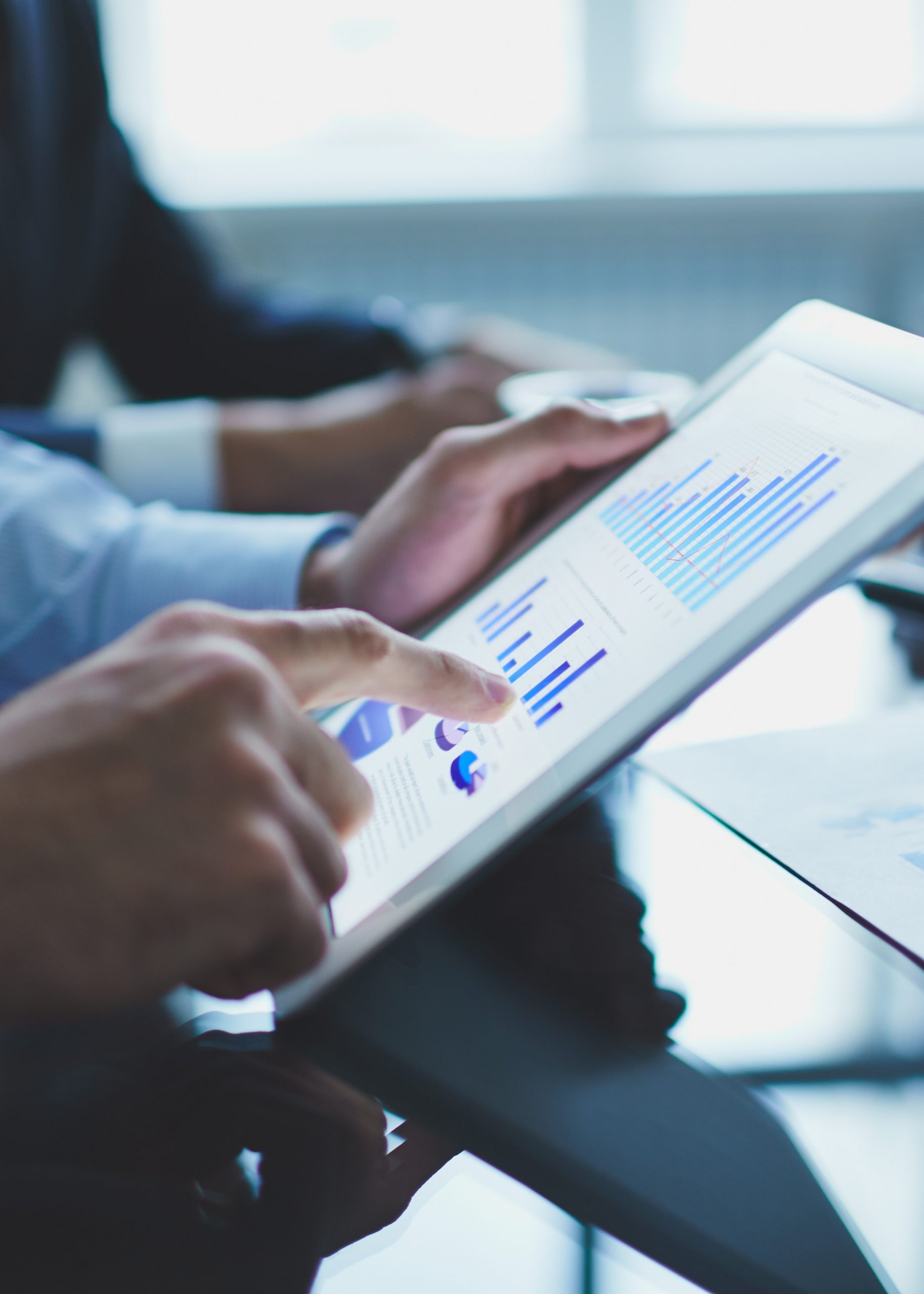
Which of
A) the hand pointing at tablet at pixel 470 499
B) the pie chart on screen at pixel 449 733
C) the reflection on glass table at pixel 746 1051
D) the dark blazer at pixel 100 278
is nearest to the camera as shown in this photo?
the reflection on glass table at pixel 746 1051

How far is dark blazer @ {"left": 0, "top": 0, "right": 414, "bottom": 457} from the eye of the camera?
997 millimetres

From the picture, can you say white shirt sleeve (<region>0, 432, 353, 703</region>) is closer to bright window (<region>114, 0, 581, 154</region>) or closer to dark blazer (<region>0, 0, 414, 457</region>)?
dark blazer (<region>0, 0, 414, 457</region>)

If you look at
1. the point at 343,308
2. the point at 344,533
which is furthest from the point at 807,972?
the point at 343,308

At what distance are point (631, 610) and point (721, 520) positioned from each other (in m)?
0.04

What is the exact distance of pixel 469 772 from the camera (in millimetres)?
304

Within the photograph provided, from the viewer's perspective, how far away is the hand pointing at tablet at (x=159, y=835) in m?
0.21

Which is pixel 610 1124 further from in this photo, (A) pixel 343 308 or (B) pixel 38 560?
(A) pixel 343 308

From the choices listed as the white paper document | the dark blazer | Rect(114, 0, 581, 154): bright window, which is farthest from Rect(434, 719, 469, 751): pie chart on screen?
Rect(114, 0, 581, 154): bright window

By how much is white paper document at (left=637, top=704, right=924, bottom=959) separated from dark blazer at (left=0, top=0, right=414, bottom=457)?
0.65 m

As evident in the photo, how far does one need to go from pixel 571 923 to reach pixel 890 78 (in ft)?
6.92

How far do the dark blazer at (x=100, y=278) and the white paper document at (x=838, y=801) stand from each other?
0.65 meters

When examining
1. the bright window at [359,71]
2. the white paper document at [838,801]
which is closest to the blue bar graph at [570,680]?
the white paper document at [838,801]

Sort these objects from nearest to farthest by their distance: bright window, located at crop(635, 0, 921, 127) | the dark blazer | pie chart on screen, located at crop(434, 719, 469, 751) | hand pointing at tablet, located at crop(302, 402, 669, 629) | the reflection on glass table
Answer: the reflection on glass table, pie chart on screen, located at crop(434, 719, 469, 751), hand pointing at tablet, located at crop(302, 402, 669, 629), the dark blazer, bright window, located at crop(635, 0, 921, 127)

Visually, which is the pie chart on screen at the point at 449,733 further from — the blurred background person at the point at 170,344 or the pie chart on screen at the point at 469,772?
the blurred background person at the point at 170,344
